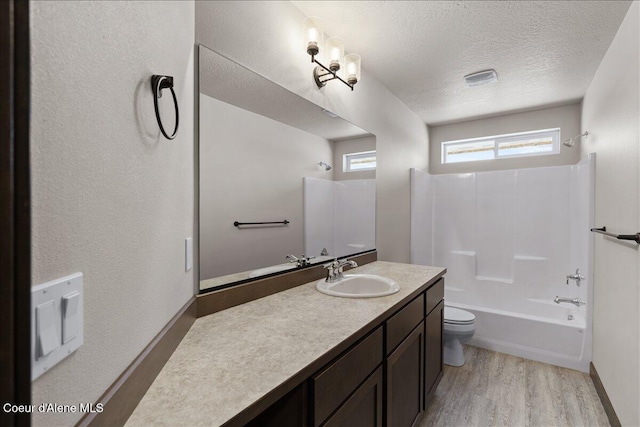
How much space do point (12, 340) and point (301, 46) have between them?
1.87 m

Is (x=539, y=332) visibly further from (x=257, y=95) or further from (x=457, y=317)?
(x=257, y=95)

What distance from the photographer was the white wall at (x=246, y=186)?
51.8 inches

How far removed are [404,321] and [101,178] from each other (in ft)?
4.64

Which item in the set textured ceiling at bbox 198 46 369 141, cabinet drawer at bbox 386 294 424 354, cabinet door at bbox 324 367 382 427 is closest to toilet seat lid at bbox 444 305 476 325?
cabinet drawer at bbox 386 294 424 354

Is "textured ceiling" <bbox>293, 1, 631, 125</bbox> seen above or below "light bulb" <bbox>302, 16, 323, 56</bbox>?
above

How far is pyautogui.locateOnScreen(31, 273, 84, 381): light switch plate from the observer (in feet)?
1.26

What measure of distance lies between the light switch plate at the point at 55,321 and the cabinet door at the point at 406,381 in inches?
47.5

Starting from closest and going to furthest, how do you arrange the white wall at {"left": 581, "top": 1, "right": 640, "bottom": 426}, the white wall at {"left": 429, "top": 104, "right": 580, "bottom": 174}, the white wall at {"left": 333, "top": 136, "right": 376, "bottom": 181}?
the white wall at {"left": 581, "top": 1, "right": 640, "bottom": 426}, the white wall at {"left": 333, "top": 136, "right": 376, "bottom": 181}, the white wall at {"left": 429, "top": 104, "right": 580, "bottom": 174}

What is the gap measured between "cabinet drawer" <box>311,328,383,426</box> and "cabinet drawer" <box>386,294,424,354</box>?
4.1 inches

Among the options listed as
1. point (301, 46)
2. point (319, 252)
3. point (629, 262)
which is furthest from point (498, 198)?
point (301, 46)

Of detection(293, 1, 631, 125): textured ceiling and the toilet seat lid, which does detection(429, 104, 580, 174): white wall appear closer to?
detection(293, 1, 631, 125): textured ceiling

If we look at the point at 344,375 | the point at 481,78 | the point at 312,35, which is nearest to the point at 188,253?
the point at 344,375

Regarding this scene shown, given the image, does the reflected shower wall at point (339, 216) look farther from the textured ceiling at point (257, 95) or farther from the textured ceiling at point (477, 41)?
the textured ceiling at point (477, 41)

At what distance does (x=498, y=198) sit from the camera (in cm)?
349
